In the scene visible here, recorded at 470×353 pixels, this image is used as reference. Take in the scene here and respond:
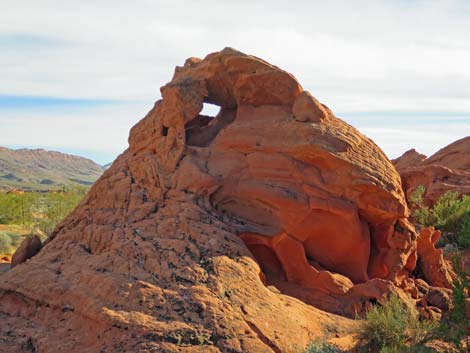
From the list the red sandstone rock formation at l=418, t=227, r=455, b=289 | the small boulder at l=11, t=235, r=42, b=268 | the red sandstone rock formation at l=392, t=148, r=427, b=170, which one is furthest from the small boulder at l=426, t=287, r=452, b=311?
the red sandstone rock formation at l=392, t=148, r=427, b=170

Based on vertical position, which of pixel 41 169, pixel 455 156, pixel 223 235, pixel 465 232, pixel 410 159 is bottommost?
pixel 223 235

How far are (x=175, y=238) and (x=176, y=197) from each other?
797 mm

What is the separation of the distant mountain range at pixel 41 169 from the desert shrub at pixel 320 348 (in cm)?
12414

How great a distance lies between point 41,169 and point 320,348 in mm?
171829

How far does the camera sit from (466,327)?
6.06 metres

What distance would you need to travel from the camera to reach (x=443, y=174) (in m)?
20.0

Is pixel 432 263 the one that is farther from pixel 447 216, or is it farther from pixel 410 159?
pixel 410 159

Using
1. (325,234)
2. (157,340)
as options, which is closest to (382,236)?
(325,234)

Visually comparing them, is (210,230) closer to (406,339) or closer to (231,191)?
(231,191)

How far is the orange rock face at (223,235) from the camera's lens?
613cm

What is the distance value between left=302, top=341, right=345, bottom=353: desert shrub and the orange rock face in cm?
23

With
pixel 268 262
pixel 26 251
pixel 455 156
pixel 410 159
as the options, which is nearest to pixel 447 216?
pixel 268 262

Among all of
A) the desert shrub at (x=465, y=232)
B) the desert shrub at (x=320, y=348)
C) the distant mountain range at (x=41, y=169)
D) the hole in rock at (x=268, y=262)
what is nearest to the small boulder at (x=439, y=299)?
the desert shrub at (x=465, y=232)

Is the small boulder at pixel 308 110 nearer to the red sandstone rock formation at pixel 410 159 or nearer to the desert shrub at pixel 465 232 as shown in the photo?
the desert shrub at pixel 465 232
